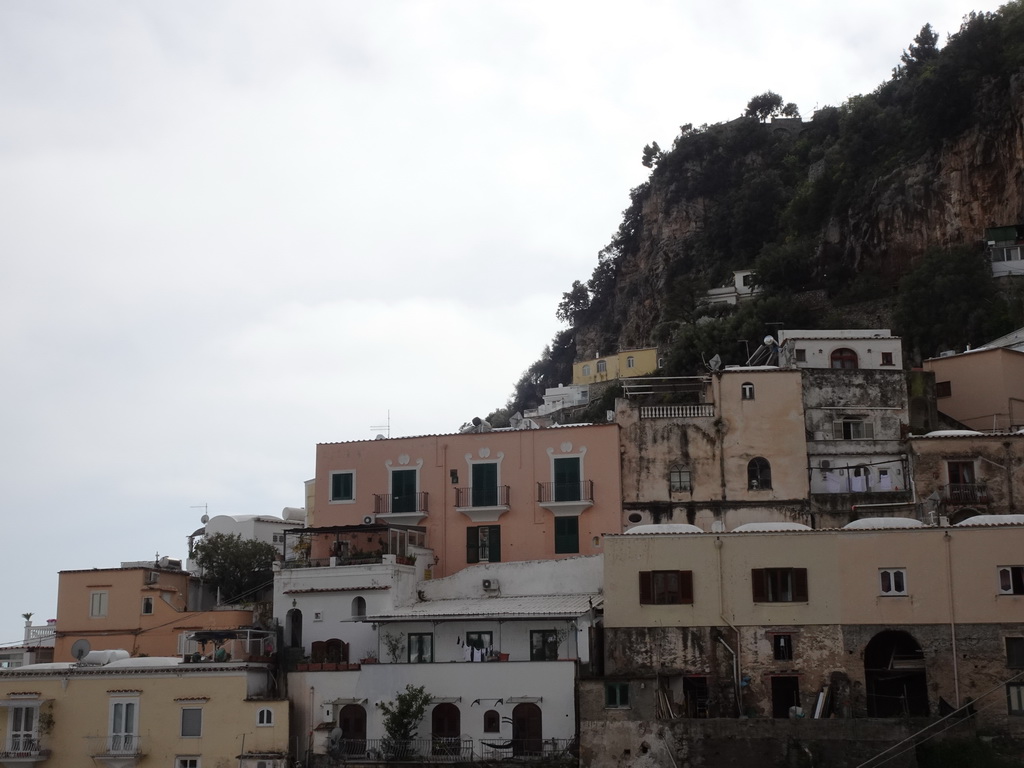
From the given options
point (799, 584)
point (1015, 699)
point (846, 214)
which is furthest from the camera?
point (846, 214)

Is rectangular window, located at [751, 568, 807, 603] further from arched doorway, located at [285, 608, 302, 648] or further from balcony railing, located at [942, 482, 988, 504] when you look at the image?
arched doorway, located at [285, 608, 302, 648]

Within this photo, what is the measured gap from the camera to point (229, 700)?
4138cm

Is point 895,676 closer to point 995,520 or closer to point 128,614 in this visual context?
point 995,520

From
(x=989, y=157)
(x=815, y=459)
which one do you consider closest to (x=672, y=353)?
(x=989, y=157)

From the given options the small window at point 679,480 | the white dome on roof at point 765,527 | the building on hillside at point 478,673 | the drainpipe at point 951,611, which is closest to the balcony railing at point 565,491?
the small window at point 679,480

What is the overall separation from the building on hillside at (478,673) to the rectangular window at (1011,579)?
41.2 ft

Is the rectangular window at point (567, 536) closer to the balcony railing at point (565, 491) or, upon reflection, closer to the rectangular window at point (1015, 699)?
the balcony railing at point (565, 491)

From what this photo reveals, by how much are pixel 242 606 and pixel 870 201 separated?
2020 inches

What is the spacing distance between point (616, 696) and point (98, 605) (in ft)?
75.6

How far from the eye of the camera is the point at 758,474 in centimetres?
4719

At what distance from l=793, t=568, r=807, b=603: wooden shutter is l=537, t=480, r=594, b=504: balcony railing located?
10.3 m

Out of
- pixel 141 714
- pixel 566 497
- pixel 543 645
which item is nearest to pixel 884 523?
pixel 543 645

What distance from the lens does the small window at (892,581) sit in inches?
1502

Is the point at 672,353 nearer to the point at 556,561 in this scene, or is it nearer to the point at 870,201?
the point at 870,201
